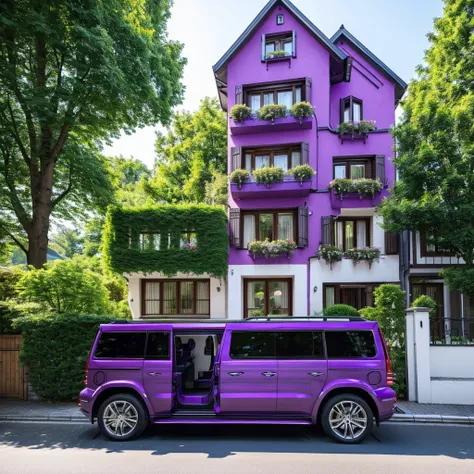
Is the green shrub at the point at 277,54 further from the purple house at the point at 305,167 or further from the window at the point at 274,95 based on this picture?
the window at the point at 274,95

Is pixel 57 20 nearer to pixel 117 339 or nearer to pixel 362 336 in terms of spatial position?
pixel 117 339

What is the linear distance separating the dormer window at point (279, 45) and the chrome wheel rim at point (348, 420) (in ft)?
54.0

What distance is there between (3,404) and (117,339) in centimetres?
499

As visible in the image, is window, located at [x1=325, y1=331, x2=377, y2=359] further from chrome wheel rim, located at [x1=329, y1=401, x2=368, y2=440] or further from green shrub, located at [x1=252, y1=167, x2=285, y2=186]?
green shrub, located at [x1=252, y1=167, x2=285, y2=186]

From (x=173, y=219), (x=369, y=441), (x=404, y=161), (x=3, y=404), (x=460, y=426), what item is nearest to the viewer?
(x=369, y=441)

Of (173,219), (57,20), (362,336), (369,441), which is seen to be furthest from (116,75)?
(369,441)

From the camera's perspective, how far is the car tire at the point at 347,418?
6.79 meters

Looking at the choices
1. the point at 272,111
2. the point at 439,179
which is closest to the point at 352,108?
the point at 272,111

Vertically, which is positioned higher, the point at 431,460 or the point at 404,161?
the point at 404,161

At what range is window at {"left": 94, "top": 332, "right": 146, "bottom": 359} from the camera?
291 inches

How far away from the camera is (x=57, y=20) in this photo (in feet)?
42.5

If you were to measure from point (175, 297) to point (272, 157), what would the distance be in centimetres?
824

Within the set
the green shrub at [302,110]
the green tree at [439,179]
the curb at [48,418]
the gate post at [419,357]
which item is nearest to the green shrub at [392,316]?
the gate post at [419,357]

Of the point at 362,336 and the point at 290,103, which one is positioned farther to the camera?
the point at 290,103
